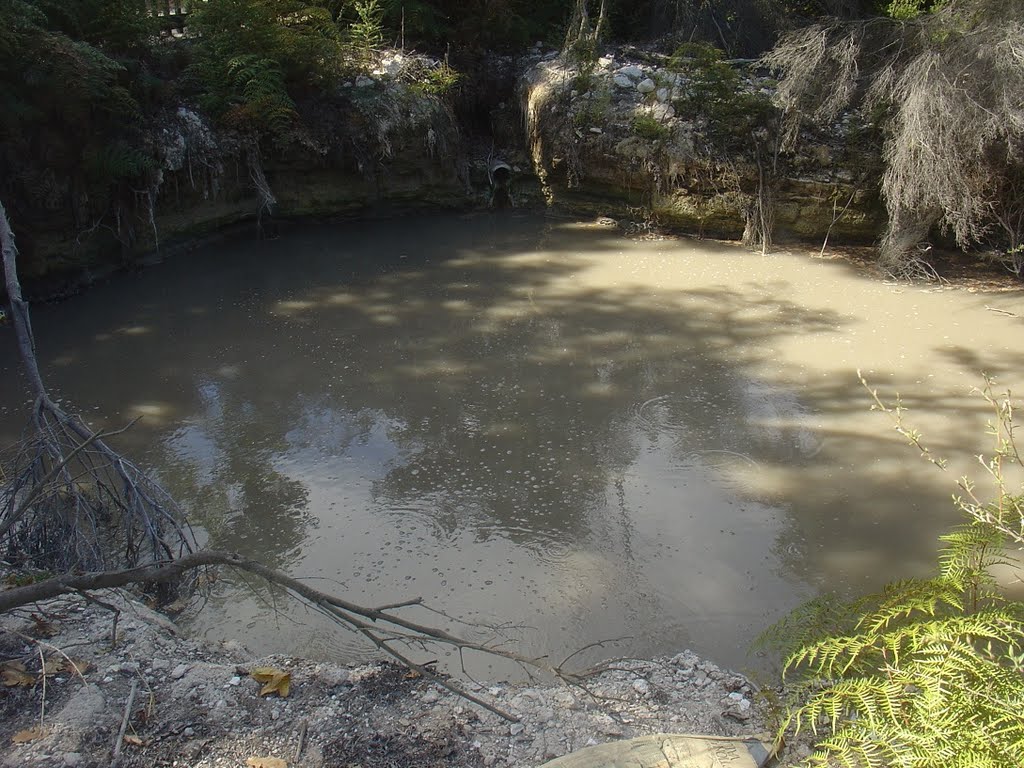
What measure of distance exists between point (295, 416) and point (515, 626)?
9.10ft

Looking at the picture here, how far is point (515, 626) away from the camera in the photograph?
12.4 feet

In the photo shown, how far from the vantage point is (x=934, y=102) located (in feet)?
25.0

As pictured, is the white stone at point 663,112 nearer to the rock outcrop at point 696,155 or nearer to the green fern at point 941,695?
the rock outcrop at point 696,155

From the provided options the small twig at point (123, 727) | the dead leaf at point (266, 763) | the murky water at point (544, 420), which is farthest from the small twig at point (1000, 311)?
the small twig at point (123, 727)

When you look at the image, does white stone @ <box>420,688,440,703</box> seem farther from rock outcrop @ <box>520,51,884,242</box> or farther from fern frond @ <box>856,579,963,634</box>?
rock outcrop @ <box>520,51,884,242</box>

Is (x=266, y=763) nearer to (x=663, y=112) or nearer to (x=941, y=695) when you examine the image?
(x=941, y=695)

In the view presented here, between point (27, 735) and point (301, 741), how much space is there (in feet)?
2.84

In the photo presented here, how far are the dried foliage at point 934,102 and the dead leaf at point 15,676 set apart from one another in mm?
8092

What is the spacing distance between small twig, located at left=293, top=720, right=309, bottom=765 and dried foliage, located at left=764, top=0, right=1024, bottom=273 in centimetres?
753

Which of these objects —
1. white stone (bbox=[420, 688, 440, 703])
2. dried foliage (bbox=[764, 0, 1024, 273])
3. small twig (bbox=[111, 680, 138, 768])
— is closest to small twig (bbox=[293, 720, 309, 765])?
white stone (bbox=[420, 688, 440, 703])

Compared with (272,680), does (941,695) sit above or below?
above

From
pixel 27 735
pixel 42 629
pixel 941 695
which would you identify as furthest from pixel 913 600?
pixel 42 629

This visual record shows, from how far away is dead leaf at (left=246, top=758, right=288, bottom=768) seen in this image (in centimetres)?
255

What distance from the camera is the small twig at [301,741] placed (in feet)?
8.56
